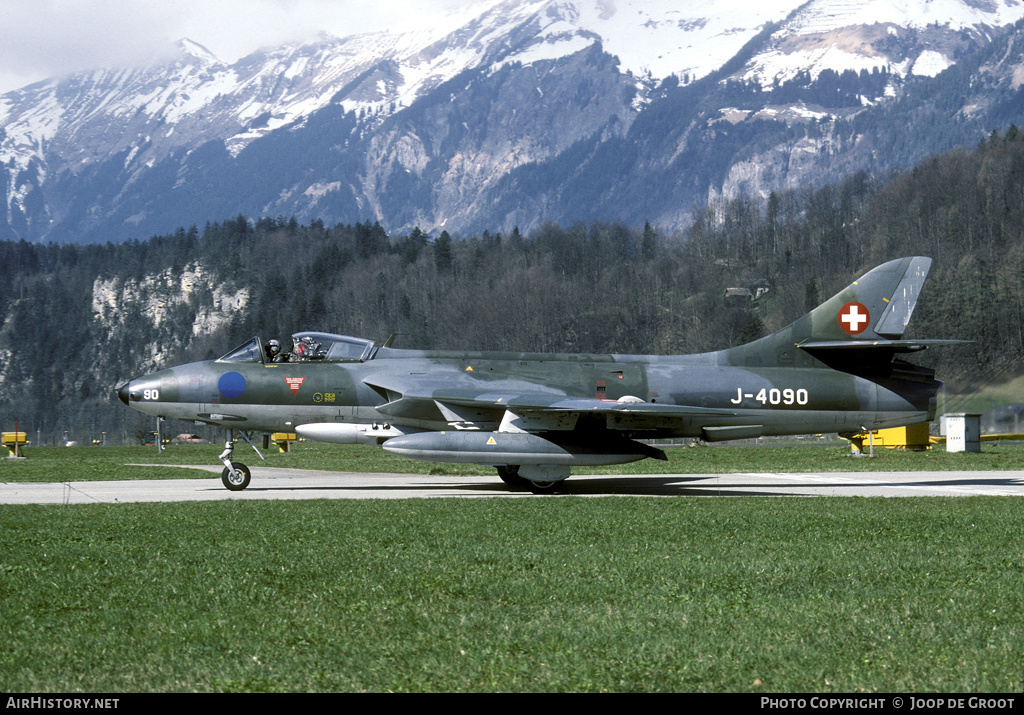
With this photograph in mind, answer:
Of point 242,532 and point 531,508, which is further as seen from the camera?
point 531,508

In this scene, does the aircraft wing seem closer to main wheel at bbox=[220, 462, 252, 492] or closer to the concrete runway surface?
the concrete runway surface

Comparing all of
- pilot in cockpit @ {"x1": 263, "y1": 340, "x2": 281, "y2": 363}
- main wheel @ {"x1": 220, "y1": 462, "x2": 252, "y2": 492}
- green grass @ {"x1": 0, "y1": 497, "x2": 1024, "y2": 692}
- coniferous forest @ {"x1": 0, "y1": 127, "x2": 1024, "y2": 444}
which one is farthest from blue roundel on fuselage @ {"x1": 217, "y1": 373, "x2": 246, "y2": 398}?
coniferous forest @ {"x1": 0, "y1": 127, "x2": 1024, "y2": 444}

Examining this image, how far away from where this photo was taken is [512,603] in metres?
7.48

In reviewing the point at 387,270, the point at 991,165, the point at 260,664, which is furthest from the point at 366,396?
the point at 387,270

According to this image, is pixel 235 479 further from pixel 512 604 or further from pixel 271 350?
A: pixel 512 604

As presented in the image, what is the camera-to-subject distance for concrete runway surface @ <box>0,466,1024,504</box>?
1761 cm

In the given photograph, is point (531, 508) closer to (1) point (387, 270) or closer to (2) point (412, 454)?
(2) point (412, 454)

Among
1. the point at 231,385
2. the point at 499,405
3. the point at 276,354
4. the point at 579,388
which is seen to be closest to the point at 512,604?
the point at 499,405

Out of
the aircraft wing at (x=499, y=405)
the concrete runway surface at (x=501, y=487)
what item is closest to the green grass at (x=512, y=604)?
the concrete runway surface at (x=501, y=487)

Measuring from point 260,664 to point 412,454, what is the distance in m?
11.6

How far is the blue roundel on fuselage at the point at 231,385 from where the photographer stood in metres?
19.4

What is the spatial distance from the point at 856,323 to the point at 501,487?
777cm

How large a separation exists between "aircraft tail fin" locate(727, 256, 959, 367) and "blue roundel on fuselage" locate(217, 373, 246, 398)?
379 inches

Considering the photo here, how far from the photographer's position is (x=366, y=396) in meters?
19.6
